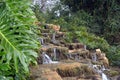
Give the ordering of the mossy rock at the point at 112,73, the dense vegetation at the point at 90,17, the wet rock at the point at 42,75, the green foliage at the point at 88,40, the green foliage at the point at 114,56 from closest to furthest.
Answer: the wet rock at the point at 42,75 < the mossy rock at the point at 112,73 < the green foliage at the point at 114,56 < the green foliage at the point at 88,40 < the dense vegetation at the point at 90,17

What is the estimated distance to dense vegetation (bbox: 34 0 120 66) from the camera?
1354 cm

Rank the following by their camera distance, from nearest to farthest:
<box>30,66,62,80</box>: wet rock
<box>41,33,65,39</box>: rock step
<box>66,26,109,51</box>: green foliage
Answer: <box>30,66,62,80</box>: wet rock
<box>41,33,65,39</box>: rock step
<box>66,26,109,51</box>: green foliage

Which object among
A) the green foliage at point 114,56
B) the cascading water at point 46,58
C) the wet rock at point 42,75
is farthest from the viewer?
the green foliage at point 114,56

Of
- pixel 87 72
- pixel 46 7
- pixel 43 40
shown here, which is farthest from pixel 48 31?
pixel 46 7

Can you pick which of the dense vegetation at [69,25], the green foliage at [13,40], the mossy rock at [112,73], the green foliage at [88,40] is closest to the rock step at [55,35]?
the dense vegetation at [69,25]

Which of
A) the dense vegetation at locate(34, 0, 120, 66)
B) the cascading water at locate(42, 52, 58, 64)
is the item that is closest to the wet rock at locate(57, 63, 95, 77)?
the cascading water at locate(42, 52, 58, 64)

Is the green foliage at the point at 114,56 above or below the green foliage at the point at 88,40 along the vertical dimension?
below

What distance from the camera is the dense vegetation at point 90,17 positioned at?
1354cm

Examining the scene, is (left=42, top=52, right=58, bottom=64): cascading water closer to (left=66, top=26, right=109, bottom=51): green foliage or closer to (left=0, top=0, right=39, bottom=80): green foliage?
(left=66, top=26, right=109, bottom=51): green foliage

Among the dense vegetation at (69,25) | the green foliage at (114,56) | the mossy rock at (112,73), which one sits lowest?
the green foliage at (114,56)

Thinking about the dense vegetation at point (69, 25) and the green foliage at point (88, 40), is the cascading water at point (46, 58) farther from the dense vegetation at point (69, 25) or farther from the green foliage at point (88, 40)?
the green foliage at point (88, 40)

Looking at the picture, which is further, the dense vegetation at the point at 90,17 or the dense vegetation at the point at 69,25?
the dense vegetation at the point at 90,17

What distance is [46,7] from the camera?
53.0ft

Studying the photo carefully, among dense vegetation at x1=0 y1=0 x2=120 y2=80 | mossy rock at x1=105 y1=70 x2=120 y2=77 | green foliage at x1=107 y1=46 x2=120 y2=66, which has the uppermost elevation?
dense vegetation at x1=0 y1=0 x2=120 y2=80
